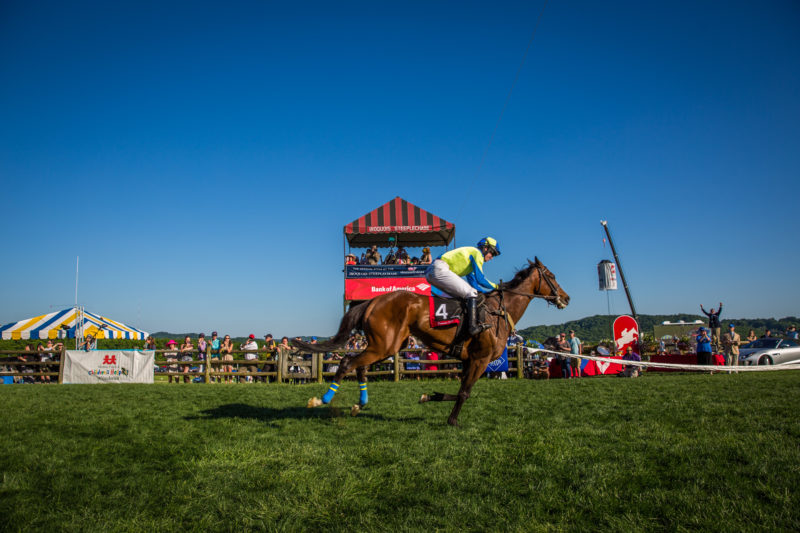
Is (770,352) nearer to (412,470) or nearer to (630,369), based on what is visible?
(630,369)

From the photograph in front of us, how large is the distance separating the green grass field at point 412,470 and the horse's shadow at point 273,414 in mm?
95

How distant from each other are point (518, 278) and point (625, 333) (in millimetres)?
11487

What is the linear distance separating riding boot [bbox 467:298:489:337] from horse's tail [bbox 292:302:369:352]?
1662mm

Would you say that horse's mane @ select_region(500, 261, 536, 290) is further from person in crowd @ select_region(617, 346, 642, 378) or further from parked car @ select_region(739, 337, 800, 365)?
parked car @ select_region(739, 337, 800, 365)

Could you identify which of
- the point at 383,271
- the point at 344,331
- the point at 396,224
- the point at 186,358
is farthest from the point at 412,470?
the point at 396,224

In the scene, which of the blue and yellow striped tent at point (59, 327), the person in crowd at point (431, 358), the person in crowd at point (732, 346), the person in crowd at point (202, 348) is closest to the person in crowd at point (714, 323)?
the person in crowd at point (732, 346)

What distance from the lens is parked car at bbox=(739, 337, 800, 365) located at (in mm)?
20047

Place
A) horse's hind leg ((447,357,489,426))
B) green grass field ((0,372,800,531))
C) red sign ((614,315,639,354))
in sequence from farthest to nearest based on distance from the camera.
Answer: red sign ((614,315,639,354)) → horse's hind leg ((447,357,489,426)) → green grass field ((0,372,800,531))

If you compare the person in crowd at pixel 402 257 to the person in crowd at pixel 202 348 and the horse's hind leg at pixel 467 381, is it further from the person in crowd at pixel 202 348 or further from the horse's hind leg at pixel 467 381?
the horse's hind leg at pixel 467 381

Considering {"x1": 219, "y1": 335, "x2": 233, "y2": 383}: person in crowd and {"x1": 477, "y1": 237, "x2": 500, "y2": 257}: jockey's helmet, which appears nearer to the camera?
{"x1": 477, "y1": 237, "x2": 500, "y2": 257}: jockey's helmet

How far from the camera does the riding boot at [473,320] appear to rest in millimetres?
7129

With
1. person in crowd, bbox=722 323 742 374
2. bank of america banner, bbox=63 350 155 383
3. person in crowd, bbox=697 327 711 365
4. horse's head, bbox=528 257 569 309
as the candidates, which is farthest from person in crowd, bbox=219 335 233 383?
person in crowd, bbox=722 323 742 374

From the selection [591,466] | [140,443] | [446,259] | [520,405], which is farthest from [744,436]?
[140,443]

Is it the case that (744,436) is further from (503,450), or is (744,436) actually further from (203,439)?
(203,439)
